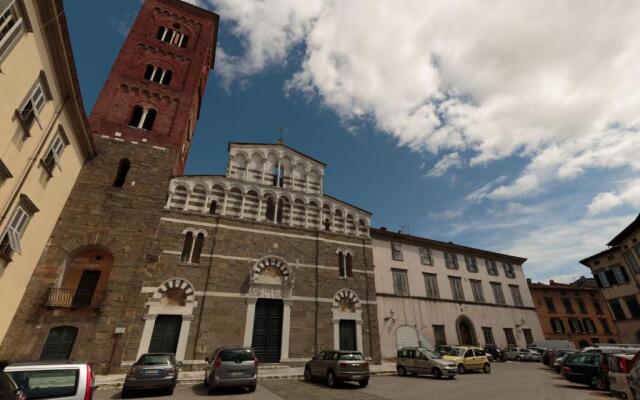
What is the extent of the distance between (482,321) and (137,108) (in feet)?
112

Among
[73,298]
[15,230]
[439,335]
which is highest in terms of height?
[15,230]

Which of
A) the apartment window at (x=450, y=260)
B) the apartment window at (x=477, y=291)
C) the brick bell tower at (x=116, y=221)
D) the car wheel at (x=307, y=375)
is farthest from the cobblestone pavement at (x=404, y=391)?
the apartment window at (x=477, y=291)

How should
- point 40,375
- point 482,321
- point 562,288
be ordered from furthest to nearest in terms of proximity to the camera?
point 562,288 < point 482,321 < point 40,375

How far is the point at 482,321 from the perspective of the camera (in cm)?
2794

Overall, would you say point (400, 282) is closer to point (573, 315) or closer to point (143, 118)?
point (143, 118)

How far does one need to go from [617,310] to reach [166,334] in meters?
39.3

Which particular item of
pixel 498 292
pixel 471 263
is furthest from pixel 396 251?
pixel 498 292

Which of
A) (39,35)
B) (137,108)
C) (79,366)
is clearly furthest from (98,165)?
(79,366)

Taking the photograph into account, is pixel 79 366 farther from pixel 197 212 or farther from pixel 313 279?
pixel 313 279

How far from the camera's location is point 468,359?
57.4 feet

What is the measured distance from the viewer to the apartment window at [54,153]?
12.2 metres

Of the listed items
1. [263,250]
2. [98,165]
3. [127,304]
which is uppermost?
[98,165]

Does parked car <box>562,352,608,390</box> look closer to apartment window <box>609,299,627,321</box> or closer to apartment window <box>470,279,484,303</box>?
apartment window <box>470,279,484,303</box>

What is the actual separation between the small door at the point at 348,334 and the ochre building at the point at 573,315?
27.1m
